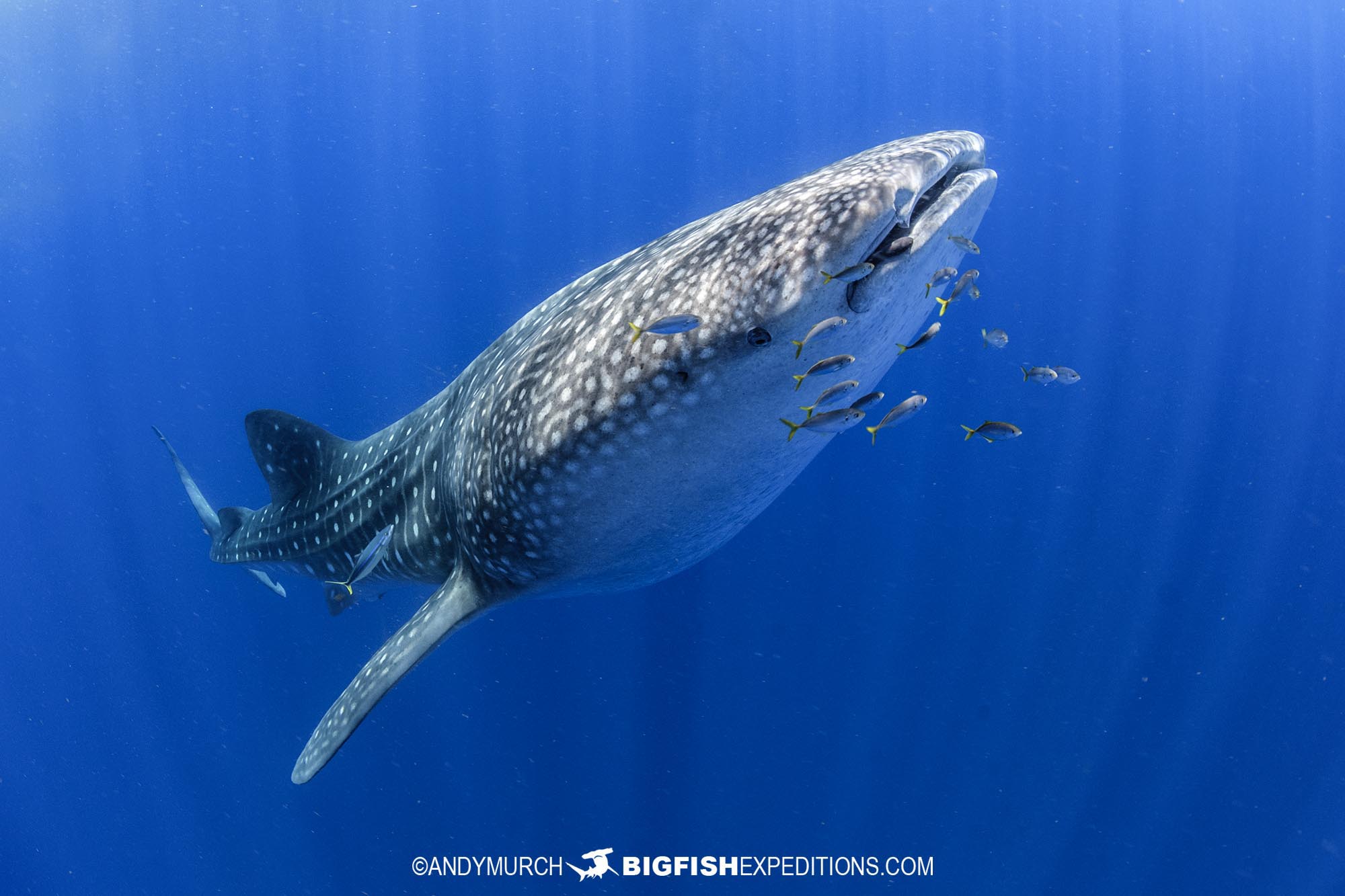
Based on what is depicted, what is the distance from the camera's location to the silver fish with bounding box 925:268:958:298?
1853mm

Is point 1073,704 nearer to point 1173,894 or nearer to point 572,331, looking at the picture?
point 1173,894

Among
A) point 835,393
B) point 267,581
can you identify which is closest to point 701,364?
point 835,393

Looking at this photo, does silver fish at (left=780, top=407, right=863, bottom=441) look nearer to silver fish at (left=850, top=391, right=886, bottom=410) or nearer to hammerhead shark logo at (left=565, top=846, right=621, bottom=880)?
silver fish at (left=850, top=391, right=886, bottom=410)

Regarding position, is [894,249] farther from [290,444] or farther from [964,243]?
[290,444]

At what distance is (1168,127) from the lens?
25125mm

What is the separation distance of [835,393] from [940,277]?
414 mm

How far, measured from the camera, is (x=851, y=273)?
159cm

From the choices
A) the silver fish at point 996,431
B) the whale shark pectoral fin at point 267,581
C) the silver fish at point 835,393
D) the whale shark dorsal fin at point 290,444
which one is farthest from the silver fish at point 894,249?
the whale shark pectoral fin at point 267,581

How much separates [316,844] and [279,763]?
2.17 m

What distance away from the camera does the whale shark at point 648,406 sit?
66.9 inches

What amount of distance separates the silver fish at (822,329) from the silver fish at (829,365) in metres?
0.07

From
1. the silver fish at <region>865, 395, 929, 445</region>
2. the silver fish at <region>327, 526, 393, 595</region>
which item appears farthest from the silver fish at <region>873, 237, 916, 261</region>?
the silver fish at <region>327, 526, 393, 595</region>

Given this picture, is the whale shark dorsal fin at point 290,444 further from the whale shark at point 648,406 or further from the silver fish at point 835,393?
the silver fish at point 835,393

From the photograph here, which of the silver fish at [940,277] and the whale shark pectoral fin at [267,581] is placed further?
the whale shark pectoral fin at [267,581]
